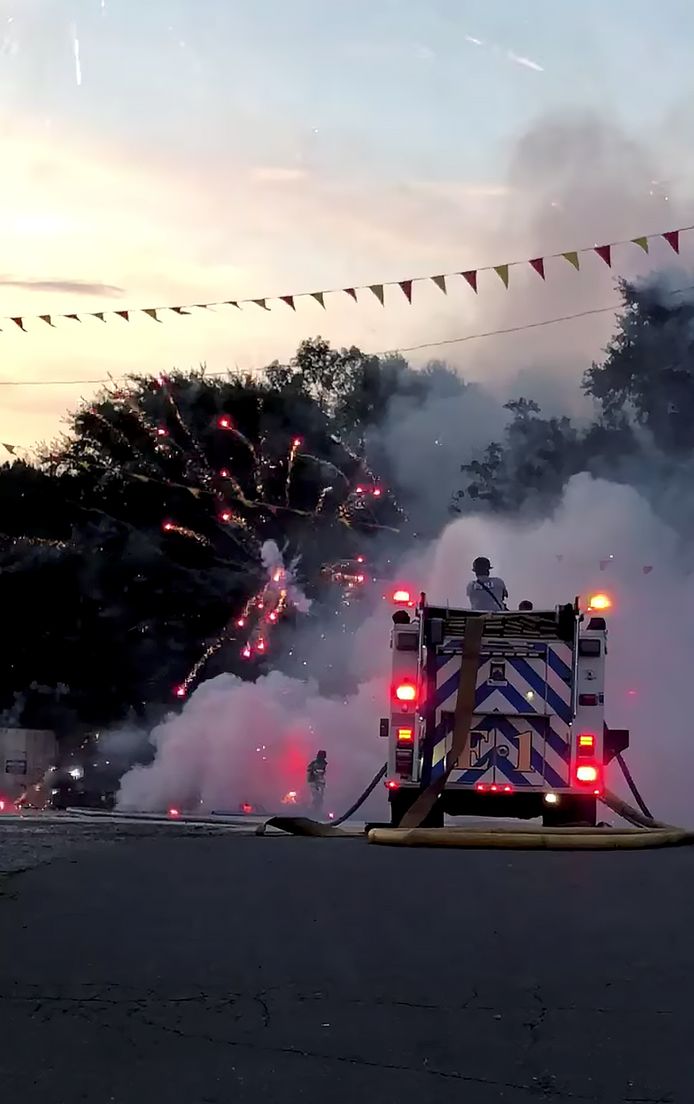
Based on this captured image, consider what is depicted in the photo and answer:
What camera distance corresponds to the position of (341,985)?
671cm

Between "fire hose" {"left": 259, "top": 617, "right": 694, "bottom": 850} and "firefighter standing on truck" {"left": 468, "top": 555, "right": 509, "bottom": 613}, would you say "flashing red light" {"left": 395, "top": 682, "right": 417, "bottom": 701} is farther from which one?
"firefighter standing on truck" {"left": 468, "top": 555, "right": 509, "bottom": 613}

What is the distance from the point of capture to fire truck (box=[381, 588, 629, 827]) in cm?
1471

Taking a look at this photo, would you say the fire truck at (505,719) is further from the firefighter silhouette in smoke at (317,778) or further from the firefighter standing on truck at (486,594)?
the firefighter silhouette in smoke at (317,778)

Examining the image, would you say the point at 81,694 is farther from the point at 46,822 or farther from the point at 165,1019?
the point at 165,1019

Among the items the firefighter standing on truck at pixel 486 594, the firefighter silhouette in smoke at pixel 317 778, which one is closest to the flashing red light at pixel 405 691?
the firefighter standing on truck at pixel 486 594

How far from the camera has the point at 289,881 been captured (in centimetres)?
962

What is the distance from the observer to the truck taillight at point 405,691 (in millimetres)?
14844

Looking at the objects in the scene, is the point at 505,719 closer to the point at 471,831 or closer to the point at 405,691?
the point at 405,691

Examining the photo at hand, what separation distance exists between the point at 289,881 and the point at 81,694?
3628cm

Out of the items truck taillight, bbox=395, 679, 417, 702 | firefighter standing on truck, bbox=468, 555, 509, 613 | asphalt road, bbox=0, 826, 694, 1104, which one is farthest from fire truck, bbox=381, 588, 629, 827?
asphalt road, bbox=0, 826, 694, 1104

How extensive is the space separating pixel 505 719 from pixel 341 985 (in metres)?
8.24

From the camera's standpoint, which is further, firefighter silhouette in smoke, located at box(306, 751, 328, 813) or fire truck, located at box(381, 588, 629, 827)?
firefighter silhouette in smoke, located at box(306, 751, 328, 813)

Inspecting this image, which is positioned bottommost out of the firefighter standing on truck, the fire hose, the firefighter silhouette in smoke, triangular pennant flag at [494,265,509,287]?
the fire hose

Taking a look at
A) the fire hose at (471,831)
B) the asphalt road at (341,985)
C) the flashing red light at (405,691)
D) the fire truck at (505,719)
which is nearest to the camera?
the asphalt road at (341,985)
